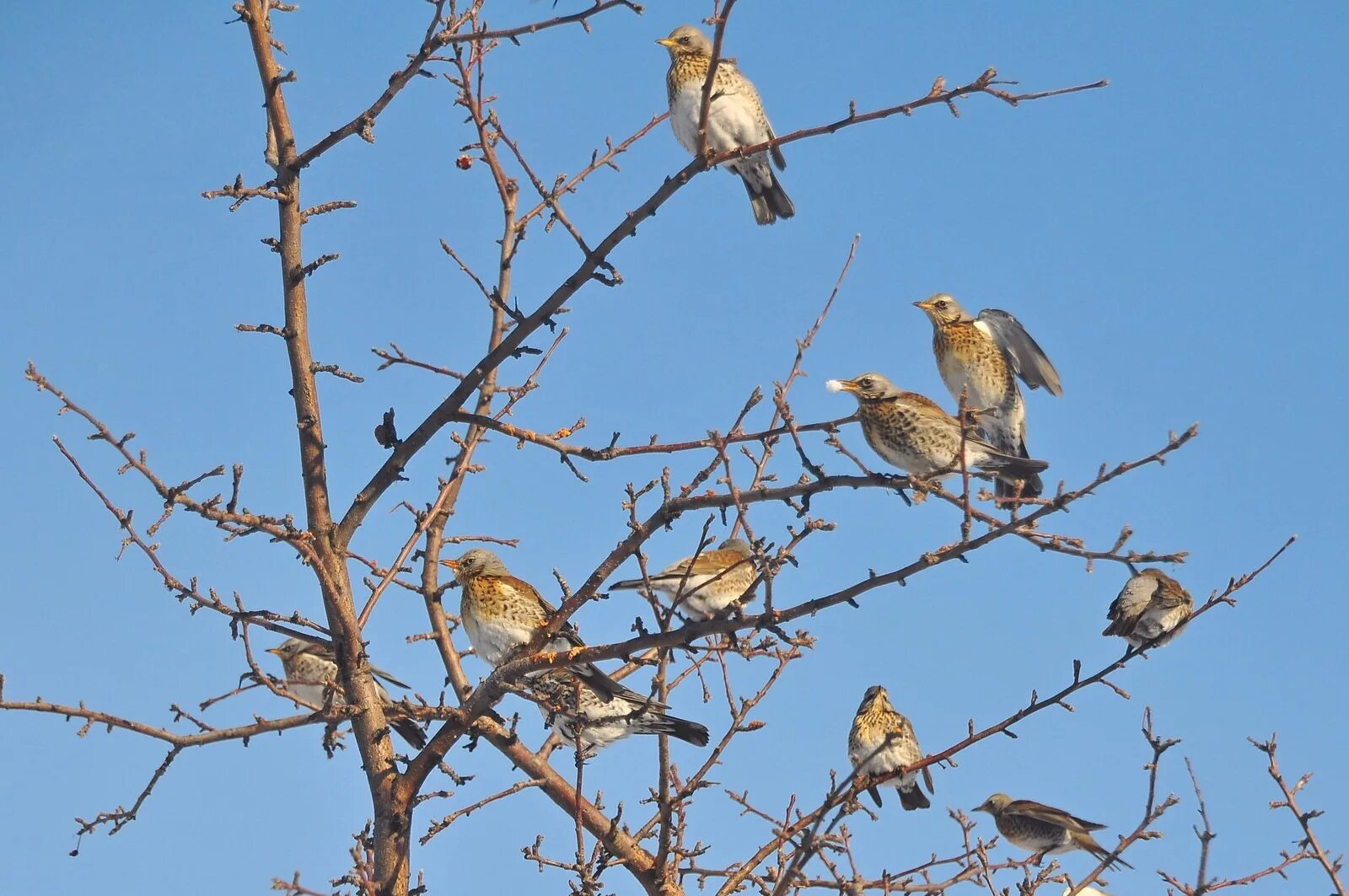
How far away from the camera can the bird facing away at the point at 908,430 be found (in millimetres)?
6047

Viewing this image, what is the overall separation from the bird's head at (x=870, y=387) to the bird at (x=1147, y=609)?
2203mm

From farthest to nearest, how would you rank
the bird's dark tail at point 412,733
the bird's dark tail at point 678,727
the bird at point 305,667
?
the bird at point 305,667 < the bird's dark tail at point 412,733 < the bird's dark tail at point 678,727

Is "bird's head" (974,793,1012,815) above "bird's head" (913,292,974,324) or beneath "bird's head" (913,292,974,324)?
beneath

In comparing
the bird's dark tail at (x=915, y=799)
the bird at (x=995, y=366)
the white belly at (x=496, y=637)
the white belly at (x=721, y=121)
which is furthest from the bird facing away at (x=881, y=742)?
the white belly at (x=721, y=121)

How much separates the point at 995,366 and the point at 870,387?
7.03ft

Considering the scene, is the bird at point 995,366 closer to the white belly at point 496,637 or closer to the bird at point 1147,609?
the bird at point 1147,609

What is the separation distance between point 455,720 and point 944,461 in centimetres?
241

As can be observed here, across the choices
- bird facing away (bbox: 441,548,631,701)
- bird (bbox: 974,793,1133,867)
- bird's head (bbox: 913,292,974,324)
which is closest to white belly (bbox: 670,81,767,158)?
bird's head (bbox: 913,292,974,324)

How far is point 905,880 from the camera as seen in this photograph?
219 inches

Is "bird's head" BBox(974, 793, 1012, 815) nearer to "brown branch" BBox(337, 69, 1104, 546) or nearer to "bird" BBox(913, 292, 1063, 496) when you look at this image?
"bird" BBox(913, 292, 1063, 496)

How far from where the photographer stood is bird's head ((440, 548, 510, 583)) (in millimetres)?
7012

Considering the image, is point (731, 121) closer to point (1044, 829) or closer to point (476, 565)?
point (476, 565)

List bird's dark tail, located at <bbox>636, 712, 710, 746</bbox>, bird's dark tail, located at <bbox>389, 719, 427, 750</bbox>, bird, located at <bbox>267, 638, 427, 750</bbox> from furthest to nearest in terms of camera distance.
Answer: bird, located at <bbox>267, 638, 427, 750</bbox>, bird's dark tail, located at <bbox>389, 719, 427, 750</bbox>, bird's dark tail, located at <bbox>636, 712, 710, 746</bbox>

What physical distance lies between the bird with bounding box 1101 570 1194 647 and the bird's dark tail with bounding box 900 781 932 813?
1517 millimetres
